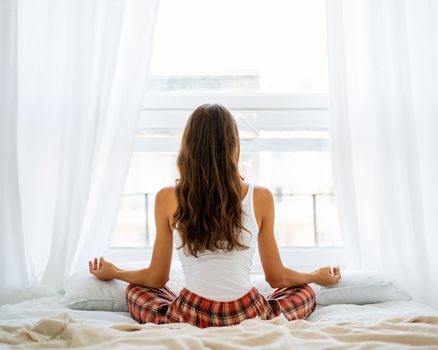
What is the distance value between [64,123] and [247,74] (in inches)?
38.8

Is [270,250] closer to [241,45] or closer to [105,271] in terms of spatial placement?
[105,271]

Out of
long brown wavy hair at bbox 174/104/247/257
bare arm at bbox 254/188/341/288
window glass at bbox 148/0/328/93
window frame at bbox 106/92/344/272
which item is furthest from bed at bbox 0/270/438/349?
window glass at bbox 148/0/328/93

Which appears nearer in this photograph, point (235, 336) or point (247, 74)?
point (235, 336)

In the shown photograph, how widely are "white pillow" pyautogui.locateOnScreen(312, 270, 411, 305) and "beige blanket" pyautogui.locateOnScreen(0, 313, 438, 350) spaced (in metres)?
0.63

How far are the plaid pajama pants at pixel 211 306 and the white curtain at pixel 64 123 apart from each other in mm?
694

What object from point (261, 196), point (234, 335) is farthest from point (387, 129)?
point (234, 335)

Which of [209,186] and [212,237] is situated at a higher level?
[209,186]

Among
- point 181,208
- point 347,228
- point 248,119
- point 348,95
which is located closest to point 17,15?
point 248,119

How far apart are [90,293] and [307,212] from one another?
142 cm

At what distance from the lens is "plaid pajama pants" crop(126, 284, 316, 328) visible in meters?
1.93

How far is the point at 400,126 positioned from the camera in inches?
110

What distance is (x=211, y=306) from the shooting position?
194cm

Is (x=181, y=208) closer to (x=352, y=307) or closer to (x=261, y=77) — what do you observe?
(x=352, y=307)

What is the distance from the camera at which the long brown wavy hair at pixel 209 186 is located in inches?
77.9
